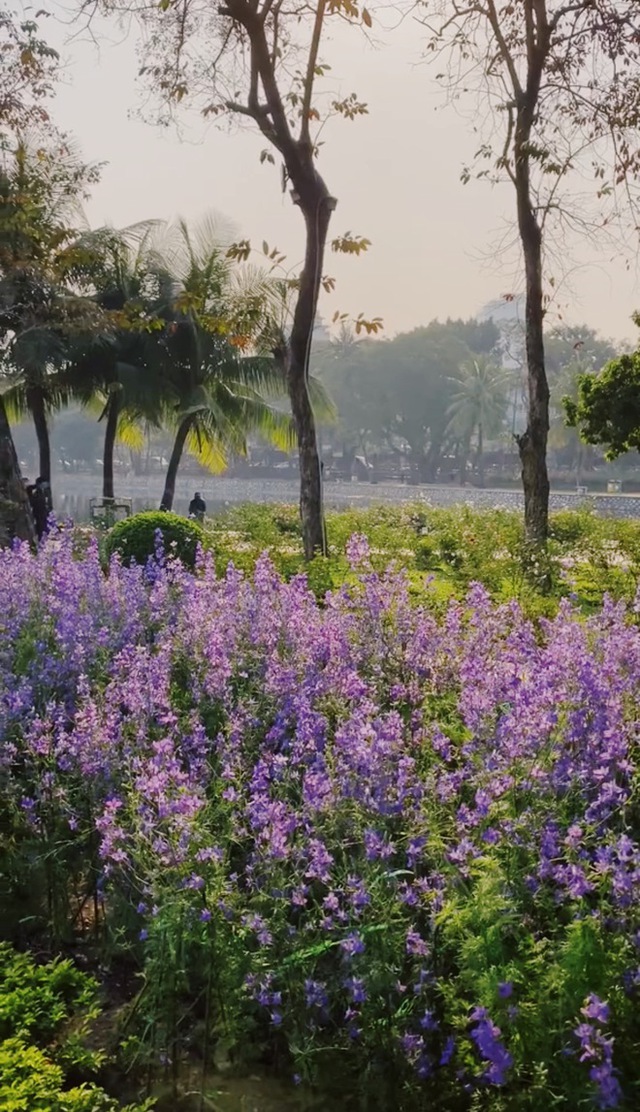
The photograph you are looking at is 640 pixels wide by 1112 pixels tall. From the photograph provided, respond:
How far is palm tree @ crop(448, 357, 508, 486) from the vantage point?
6681cm

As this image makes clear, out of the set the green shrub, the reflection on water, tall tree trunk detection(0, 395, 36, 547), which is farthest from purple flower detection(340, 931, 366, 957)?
the green shrub

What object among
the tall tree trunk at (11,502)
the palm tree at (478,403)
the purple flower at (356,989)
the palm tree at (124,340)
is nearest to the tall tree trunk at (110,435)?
the palm tree at (124,340)

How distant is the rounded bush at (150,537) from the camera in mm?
11867

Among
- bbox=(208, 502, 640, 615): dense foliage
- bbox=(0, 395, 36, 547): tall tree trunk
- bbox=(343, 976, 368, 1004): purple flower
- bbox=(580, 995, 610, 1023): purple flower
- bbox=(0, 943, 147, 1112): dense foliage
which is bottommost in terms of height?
bbox=(0, 943, 147, 1112): dense foliage

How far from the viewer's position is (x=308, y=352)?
11.1 meters

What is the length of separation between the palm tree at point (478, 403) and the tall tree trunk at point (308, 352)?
182ft

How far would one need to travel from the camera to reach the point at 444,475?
76438 millimetres

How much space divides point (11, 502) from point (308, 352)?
336 cm

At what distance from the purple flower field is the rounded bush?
8.09m

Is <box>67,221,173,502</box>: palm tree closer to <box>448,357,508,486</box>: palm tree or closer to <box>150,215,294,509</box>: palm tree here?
<box>150,215,294,509</box>: palm tree

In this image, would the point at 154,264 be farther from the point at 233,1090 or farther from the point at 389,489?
the point at 389,489

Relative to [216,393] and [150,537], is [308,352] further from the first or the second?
[216,393]

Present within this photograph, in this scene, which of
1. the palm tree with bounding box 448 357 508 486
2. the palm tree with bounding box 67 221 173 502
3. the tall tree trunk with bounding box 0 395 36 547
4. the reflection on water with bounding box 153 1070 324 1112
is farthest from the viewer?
the palm tree with bounding box 448 357 508 486

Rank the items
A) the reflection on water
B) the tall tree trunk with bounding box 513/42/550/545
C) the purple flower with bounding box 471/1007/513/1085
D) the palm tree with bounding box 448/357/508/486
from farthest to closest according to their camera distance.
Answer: the palm tree with bounding box 448/357/508/486 → the tall tree trunk with bounding box 513/42/550/545 → the reflection on water → the purple flower with bounding box 471/1007/513/1085
